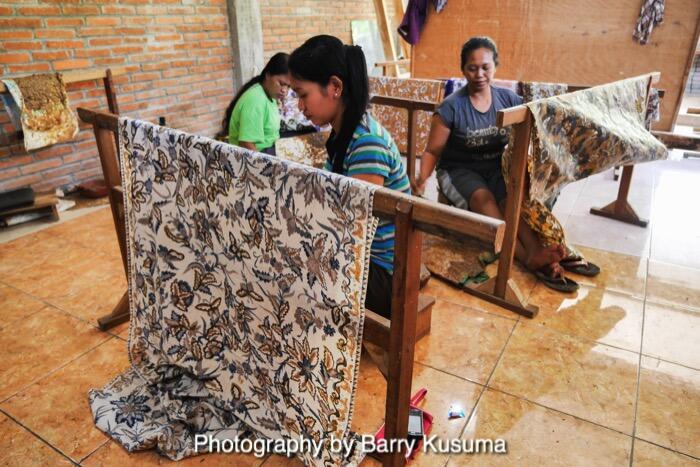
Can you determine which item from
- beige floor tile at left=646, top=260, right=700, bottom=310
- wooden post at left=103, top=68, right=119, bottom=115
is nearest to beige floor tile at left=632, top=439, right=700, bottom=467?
beige floor tile at left=646, top=260, right=700, bottom=310

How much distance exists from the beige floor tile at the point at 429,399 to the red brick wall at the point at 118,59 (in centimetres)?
320

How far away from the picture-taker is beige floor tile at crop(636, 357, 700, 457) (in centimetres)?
162

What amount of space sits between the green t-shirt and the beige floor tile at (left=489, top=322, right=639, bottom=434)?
5.89 ft

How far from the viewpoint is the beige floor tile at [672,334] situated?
79.0 inches

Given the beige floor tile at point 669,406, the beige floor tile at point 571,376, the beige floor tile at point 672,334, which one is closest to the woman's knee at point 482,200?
the beige floor tile at point 571,376

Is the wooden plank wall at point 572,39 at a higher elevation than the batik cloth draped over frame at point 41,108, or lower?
higher

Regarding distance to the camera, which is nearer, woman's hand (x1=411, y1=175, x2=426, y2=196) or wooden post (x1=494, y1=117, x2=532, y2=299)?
wooden post (x1=494, y1=117, x2=532, y2=299)

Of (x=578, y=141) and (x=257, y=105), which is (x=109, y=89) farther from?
(x=578, y=141)

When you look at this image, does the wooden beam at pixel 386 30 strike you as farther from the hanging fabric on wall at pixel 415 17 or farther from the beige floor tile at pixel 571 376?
the beige floor tile at pixel 571 376

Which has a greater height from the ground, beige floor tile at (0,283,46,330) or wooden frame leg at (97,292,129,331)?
wooden frame leg at (97,292,129,331)

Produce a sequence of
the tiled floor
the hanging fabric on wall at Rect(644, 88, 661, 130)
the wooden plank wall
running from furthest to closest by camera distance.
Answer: the wooden plank wall
the hanging fabric on wall at Rect(644, 88, 661, 130)
the tiled floor

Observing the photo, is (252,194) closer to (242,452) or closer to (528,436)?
(242,452)

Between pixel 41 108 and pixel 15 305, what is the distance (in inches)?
60.8

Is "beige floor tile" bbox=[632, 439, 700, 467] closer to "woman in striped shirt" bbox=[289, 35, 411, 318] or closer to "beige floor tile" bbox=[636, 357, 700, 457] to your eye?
"beige floor tile" bbox=[636, 357, 700, 457]
